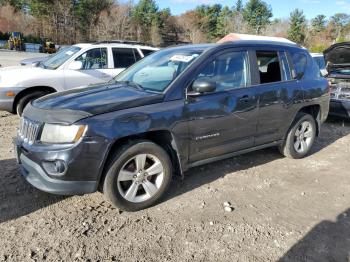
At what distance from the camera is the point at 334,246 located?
3395mm

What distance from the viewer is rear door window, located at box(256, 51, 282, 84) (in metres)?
4.92

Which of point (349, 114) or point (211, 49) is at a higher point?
point (211, 49)

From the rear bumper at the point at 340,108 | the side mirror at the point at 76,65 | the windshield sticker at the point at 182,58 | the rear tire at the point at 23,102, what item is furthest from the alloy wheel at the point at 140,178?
the rear bumper at the point at 340,108

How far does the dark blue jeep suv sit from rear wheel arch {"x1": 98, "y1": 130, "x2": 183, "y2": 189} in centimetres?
1

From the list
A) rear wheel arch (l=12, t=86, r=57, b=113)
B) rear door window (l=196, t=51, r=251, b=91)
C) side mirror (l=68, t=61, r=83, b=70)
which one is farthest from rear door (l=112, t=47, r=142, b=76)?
rear door window (l=196, t=51, r=251, b=91)

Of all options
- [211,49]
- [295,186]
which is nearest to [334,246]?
[295,186]

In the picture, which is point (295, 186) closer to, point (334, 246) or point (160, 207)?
point (334, 246)

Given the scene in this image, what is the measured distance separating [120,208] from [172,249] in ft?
2.67

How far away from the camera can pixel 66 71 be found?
7.78 meters

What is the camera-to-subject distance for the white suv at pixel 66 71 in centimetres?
721

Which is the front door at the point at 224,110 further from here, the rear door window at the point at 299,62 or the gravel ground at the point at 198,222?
the rear door window at the point at 299,62

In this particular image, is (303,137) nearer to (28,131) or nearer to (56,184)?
(56,184)

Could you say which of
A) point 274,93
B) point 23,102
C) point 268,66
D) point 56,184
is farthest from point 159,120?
point 23,102

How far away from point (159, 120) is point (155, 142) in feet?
1.08
